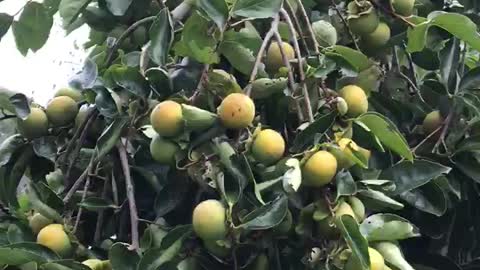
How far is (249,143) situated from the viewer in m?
0.87

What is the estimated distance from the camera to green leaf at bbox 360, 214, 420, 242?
85 centimetres

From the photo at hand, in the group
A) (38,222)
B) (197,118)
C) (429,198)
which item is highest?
(197,118)

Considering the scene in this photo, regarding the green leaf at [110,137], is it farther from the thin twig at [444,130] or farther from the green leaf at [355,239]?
the thin twig at [444,130]

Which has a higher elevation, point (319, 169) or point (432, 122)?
point (319, 169)

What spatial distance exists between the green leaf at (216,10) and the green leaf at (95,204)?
0.22 m

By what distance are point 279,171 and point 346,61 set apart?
0.53 feet

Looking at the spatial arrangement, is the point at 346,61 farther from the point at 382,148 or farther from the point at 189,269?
the point at 189,269

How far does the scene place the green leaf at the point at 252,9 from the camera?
0.94 m

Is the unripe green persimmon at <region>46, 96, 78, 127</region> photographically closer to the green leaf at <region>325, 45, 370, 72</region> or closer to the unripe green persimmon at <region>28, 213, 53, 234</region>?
the unripe green persimmon at <region>28, 213, 53, 234</region>

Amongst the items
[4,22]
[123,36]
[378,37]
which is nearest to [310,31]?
[378,37]

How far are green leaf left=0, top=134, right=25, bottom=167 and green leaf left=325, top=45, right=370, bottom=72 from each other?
39 centimetres

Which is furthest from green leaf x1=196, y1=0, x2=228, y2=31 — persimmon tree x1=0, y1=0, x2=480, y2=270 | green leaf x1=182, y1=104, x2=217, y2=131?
green leaf x1=182, y1=104, x2=217, y2=131

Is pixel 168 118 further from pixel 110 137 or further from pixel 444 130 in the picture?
pixel 444 130

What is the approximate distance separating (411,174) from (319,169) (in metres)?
0.16
